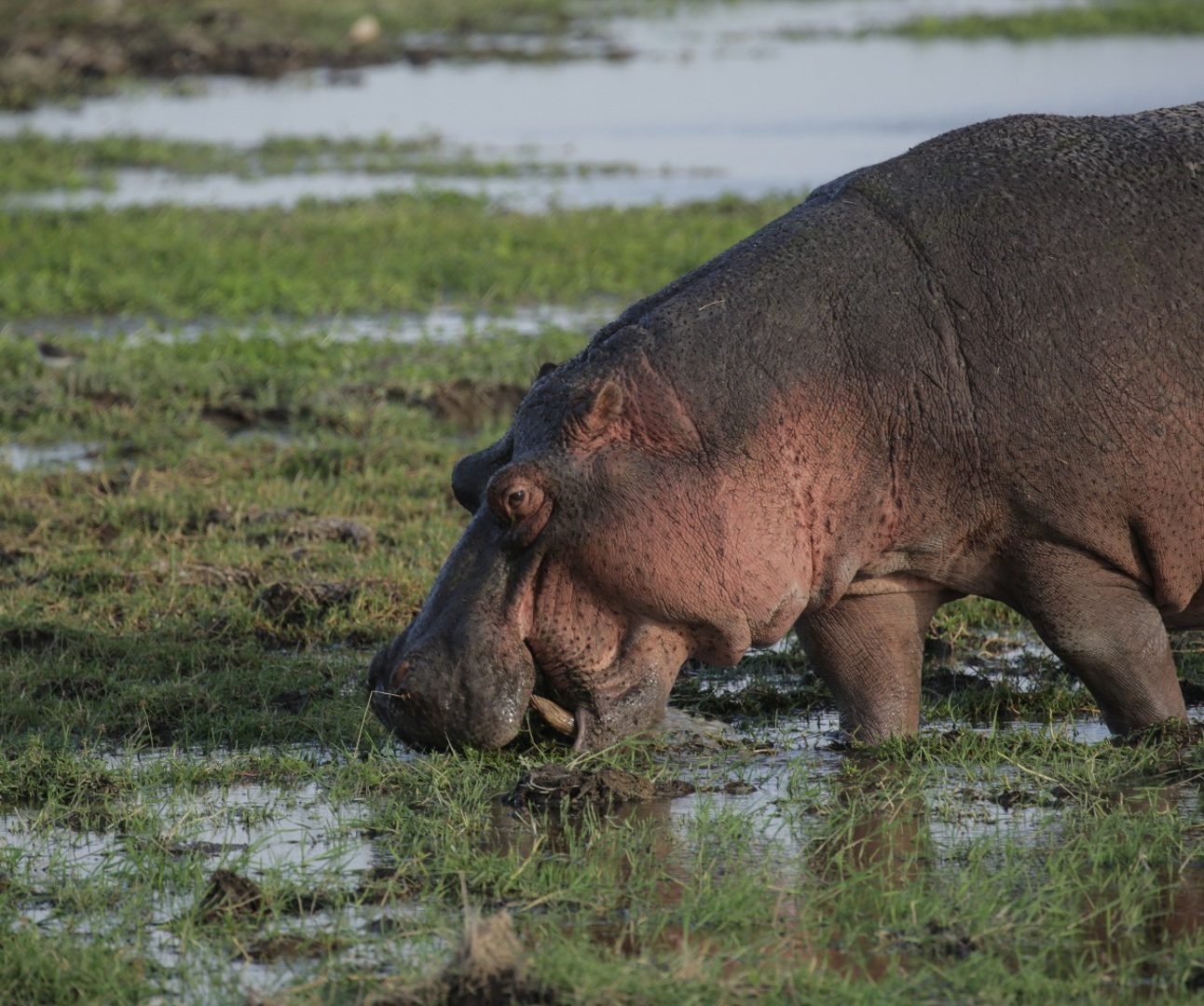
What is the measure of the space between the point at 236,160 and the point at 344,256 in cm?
691

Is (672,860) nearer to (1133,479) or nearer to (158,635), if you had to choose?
(1133,479)

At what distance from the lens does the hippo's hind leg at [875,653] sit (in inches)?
201

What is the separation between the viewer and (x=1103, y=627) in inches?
187

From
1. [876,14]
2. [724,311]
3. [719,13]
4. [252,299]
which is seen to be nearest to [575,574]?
[724,311]

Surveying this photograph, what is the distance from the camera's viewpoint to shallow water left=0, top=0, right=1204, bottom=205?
62.7 feet

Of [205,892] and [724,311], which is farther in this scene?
[724,311]

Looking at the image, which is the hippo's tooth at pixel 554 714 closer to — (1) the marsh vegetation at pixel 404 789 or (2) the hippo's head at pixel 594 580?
(2) the hippo's head at pixel 594 580

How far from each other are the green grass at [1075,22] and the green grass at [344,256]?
18.0 metres

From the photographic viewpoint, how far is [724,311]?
4.85m

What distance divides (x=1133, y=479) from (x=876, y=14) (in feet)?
122

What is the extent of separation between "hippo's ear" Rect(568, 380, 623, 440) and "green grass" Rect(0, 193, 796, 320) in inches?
293

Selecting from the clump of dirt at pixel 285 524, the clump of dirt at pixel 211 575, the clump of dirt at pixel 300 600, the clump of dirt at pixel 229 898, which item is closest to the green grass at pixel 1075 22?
Answer: the clump of dirt at pixel 285 524

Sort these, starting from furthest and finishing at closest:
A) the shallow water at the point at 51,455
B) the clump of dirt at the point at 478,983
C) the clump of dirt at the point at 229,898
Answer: the shallow water at the point at 51,455 → the clump of dirt at the point at 229,898 → the clump of dirt at the point at 478,983

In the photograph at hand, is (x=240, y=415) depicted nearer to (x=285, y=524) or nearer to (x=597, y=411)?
(x=285, y=524)
